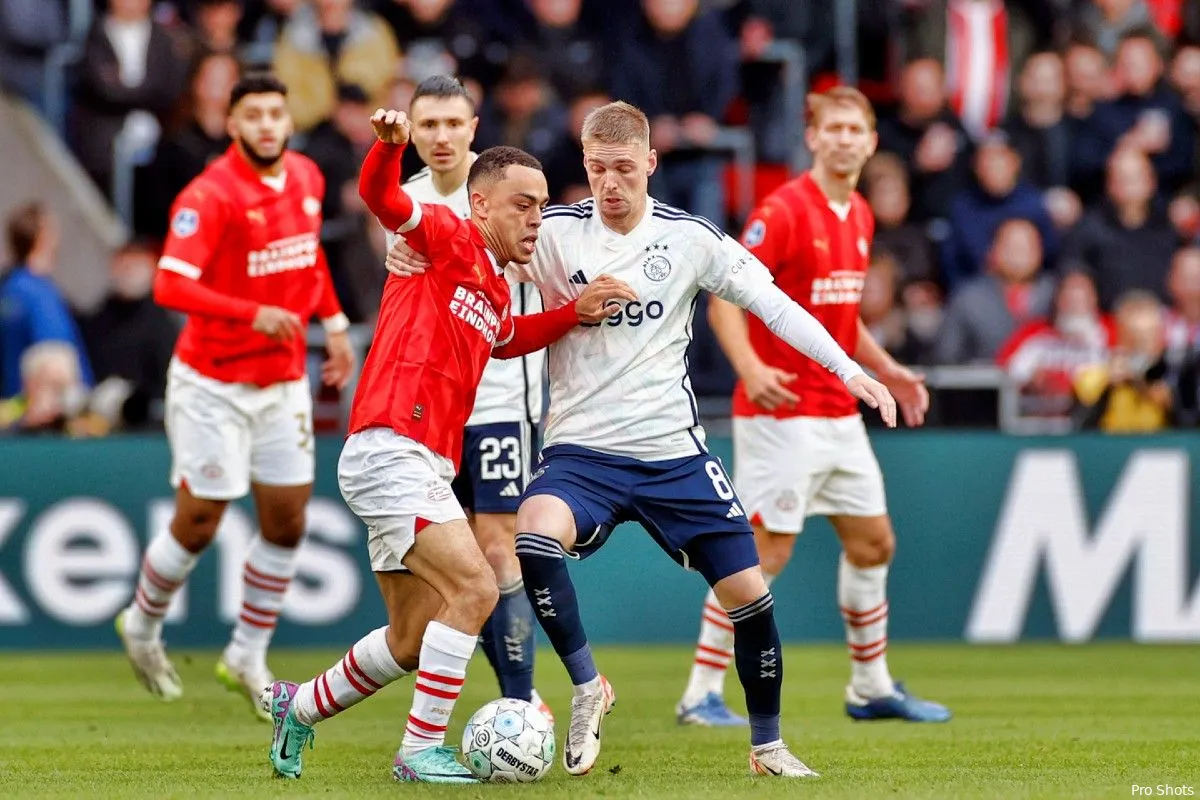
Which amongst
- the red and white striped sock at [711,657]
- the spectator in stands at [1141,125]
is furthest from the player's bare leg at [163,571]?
the spectator in stands at [1141,125]

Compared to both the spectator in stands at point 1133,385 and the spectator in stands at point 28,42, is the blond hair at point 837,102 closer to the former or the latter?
the spectator in stands at point 1133,385

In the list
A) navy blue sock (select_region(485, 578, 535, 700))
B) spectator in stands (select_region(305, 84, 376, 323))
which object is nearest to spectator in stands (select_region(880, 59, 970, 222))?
spectator in stands (select_region(305, 84, 376, 323))

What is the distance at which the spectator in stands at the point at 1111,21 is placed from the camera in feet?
57.1

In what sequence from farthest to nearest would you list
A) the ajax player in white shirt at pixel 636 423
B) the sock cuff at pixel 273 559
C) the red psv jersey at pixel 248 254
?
the sock cuff at pixel 273 559 < the red psv jersey at pixel 248 254 < the ajax player in white shirt at pixel 636 423

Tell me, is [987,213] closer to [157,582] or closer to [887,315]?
[887,315]

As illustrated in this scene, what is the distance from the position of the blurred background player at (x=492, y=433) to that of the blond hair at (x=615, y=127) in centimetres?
120

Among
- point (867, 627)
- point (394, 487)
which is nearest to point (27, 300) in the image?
point (867, 627)

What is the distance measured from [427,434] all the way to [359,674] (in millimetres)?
888

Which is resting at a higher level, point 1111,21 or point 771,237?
point 1111,21

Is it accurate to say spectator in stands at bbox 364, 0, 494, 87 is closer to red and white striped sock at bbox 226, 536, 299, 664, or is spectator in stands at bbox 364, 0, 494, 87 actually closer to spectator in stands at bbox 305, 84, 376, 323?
spectator in stands at bbox 305, 84, 376, 323

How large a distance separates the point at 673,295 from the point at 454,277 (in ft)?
2.82

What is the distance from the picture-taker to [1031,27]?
1742 centimetres

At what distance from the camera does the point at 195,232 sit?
942 centimetres

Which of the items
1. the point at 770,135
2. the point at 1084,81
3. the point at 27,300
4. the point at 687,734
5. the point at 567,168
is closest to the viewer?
the point at 687,734
